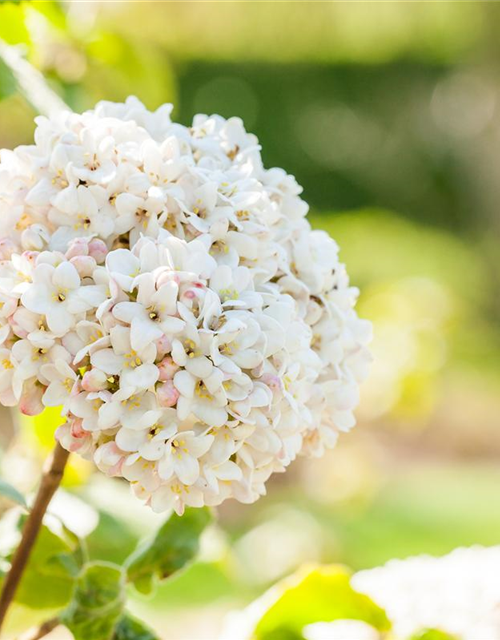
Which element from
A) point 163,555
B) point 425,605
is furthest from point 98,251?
point 425,605

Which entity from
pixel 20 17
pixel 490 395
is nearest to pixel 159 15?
pixel 490 395

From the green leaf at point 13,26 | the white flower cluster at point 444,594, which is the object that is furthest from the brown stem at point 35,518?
the green leaf at point 13,26

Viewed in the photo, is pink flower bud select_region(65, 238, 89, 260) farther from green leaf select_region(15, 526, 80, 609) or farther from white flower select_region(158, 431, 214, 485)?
green leaf select_region(15, 526, 80, 609)

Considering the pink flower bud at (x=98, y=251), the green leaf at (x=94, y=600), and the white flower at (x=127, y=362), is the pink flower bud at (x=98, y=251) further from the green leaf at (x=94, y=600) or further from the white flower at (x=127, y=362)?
the green leaf at (x=94, y=600)

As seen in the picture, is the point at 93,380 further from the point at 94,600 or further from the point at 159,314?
the point at 94,600

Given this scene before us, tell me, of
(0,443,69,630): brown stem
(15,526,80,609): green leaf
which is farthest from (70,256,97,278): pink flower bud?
(15,526,80,609): green leaf

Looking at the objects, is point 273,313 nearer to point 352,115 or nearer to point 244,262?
point 244,262
